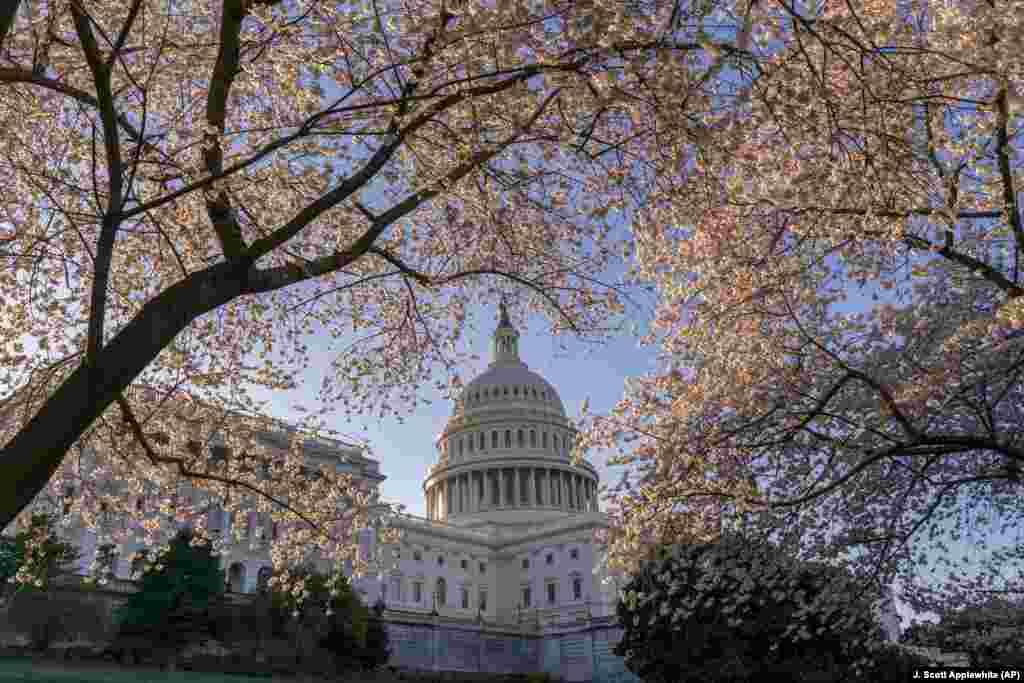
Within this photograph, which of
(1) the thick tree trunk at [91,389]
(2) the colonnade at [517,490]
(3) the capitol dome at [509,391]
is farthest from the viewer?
(3) the capitol dome at [509,391]

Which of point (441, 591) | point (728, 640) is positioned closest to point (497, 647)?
point (441, 591)

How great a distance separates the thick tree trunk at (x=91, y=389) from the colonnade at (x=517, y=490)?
311ft

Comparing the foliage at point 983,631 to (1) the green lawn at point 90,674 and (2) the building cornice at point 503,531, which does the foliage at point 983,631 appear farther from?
(2) the building cornice at point 503,531

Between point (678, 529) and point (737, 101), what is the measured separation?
6.98 metres

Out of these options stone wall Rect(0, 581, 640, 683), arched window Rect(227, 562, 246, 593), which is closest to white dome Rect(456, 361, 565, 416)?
stone wall Rect(0, 581, 640, 683)

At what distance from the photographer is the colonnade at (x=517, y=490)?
102m

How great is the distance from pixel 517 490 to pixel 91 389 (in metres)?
96.5

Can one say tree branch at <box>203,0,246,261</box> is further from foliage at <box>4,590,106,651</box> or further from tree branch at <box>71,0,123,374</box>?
foliage at <box>4,590,106,651</box>

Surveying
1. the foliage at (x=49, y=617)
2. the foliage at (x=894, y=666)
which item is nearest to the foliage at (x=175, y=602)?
the foliage at (x=49, y=617)

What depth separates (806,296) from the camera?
44.3 ft

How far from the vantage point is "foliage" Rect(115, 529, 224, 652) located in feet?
138

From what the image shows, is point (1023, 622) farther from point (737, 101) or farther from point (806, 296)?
point (737, 101)

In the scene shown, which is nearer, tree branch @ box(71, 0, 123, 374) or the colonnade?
tree branch @ box(71, 0, 123, 374)

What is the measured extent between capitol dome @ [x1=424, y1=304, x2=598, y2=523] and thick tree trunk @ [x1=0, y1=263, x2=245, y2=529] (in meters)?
90.9
